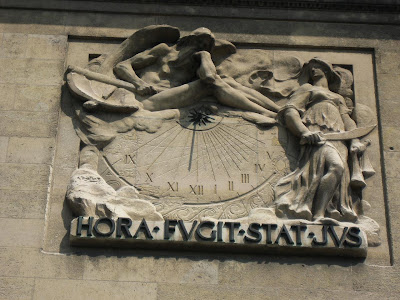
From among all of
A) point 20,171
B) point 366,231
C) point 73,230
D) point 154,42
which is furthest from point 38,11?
point 366,231

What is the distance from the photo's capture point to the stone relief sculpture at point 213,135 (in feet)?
53.8

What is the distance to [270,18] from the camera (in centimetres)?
1894

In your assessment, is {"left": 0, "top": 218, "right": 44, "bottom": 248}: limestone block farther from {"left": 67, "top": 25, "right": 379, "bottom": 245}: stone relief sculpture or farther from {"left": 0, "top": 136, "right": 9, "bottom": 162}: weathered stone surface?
{"left": 0, "top": 136, "right": 9, "bottom": 162}: weathered stone surface

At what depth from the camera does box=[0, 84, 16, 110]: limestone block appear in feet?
57.1

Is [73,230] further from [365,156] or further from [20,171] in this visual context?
[365,156]

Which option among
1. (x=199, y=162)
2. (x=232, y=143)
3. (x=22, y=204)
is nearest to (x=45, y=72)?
(x=22, y=204)

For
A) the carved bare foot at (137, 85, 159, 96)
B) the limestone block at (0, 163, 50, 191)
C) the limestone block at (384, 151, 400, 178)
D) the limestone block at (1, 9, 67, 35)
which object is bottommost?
the limestone block at (0, 163, 50, 191)

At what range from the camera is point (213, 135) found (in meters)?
17.3

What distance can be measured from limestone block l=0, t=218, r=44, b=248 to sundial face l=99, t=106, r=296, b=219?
1.59m

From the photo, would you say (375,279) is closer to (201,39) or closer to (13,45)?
(201,39)

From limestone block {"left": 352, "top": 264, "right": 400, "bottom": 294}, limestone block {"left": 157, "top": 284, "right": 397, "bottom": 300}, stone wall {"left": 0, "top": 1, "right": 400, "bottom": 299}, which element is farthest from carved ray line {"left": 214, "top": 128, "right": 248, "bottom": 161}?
limestone block {"left": 352, "top": 264, "right": 400, "bottom": 294}

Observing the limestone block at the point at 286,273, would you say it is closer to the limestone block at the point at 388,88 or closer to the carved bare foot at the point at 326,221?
the carved bare foot at the point at 326,221

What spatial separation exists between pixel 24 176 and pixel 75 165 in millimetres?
952

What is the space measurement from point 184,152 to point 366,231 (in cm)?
367
